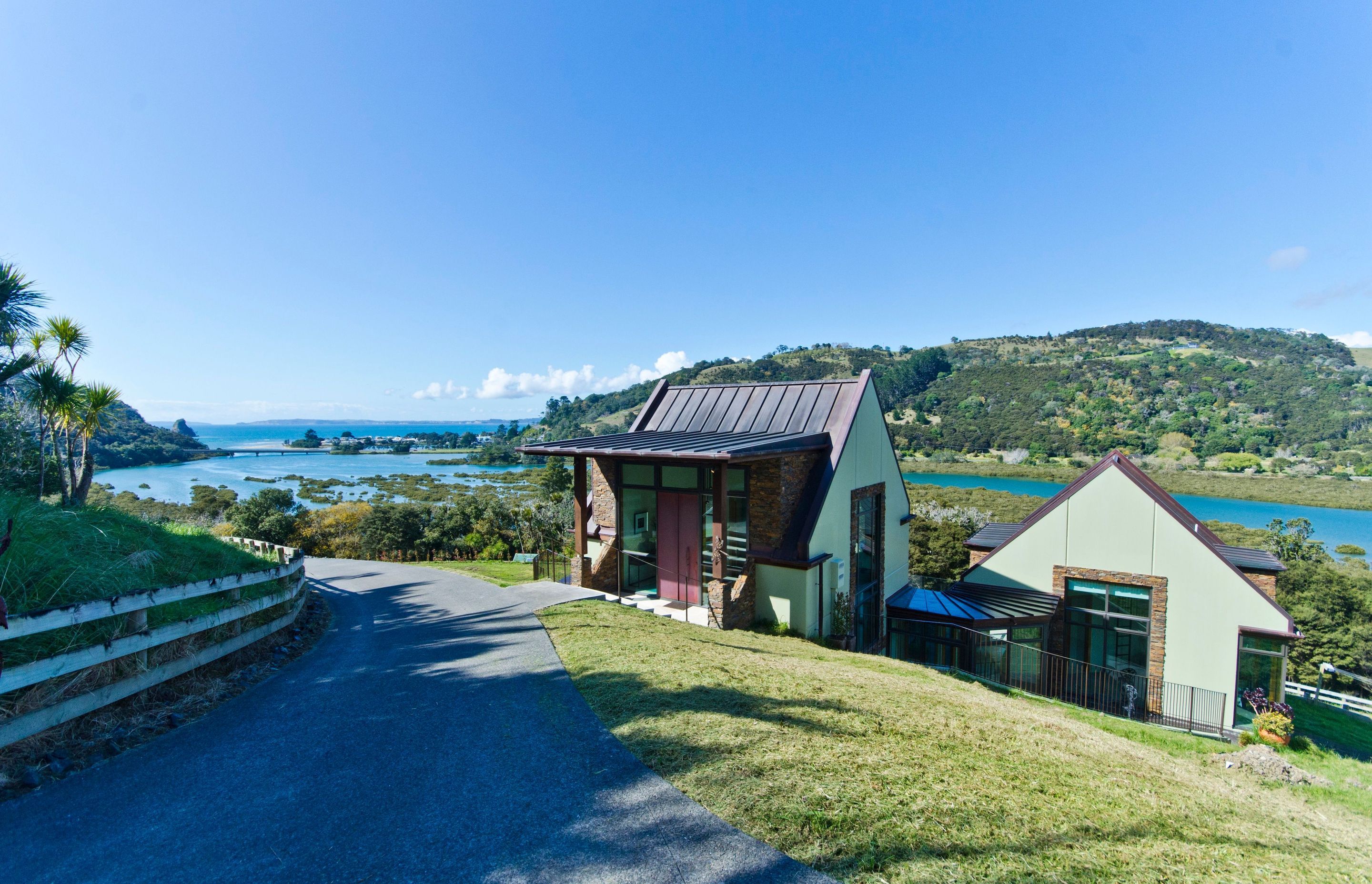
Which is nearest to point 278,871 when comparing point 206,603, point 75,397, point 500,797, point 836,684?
point 500,797

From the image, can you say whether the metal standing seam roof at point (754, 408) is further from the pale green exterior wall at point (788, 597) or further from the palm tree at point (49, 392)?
the palm tree at point (49, 392)

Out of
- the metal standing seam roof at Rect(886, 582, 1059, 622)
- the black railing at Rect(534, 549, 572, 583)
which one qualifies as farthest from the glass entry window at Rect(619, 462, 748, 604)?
the metal standing seam roof at Rect(886, 582, 1059, 622)

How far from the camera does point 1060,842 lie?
378cm

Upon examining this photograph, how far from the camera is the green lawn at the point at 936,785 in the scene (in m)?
3.58


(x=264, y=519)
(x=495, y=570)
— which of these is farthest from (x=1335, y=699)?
(x=264, y=519)

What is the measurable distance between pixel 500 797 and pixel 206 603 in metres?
5.17

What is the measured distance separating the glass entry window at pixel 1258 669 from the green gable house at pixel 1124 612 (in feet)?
0.09

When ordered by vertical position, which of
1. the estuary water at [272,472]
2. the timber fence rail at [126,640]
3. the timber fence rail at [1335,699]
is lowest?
the timber fence rail at [1335,699]

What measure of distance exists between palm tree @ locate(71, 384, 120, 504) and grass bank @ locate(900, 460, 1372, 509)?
5122cm

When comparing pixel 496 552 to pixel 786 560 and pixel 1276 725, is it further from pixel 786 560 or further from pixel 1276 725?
pixel 1276 725

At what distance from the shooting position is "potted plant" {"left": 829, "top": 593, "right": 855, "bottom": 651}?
39.2 ft

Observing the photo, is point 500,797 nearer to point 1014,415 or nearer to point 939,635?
point 939,635

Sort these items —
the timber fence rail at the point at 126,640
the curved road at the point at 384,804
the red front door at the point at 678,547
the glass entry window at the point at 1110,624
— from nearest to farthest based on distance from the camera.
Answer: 1. the curved road at the point at 384,804
2. the timber fence rail at the point at 126,640
3. the red front door at the point at 678,547
4. the glass entry window at the point at 1110,624

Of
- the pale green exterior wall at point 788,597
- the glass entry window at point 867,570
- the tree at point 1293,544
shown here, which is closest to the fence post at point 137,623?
the pale green exterior wall at point 788,597
